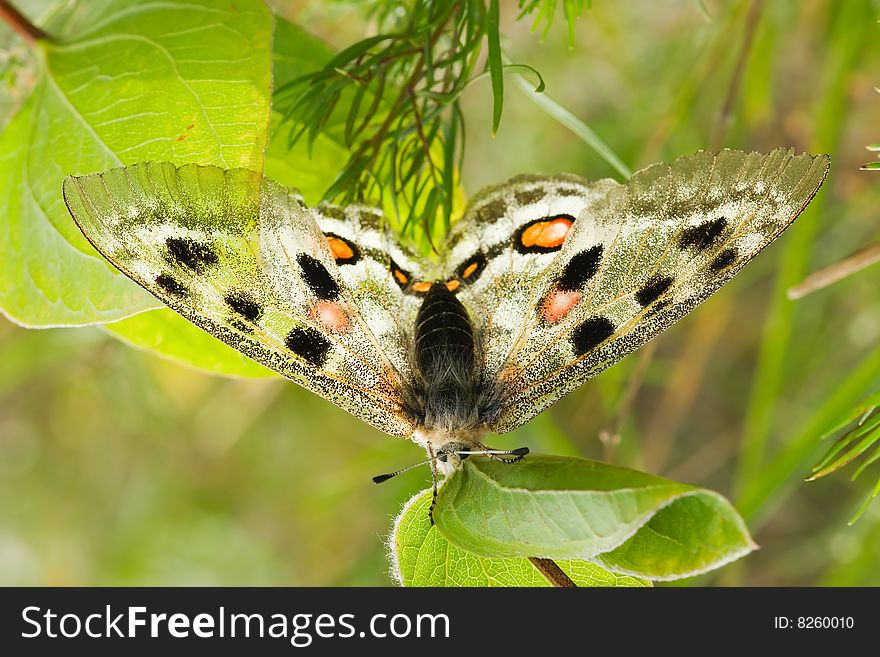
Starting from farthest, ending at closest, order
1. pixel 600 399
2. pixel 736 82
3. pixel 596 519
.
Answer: pixel 600 399 → pixel 736 82 → pixel 596 519

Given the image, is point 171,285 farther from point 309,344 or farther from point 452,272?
point 452,272

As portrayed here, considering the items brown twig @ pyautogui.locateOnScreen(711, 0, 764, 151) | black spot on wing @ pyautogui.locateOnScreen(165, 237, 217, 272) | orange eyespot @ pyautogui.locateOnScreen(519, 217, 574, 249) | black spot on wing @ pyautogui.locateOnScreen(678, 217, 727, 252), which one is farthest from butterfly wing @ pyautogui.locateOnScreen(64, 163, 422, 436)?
brown twig @ pyautogui.locateOnScreen(711, 0, 764, 151)

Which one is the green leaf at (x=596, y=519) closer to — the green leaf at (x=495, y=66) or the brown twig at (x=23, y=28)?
the green leaf at (x=495, y=66)

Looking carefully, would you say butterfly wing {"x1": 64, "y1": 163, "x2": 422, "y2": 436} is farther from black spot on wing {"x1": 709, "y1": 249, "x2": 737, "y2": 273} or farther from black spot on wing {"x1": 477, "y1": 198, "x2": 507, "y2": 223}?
black spot on wing {"x1": 709, "y1": 249, "x2": 737, "y2": 273}

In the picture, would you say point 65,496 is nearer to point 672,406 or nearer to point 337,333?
point 672,406

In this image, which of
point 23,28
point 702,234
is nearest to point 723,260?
point 702,234

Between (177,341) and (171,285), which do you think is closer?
(171,285)
